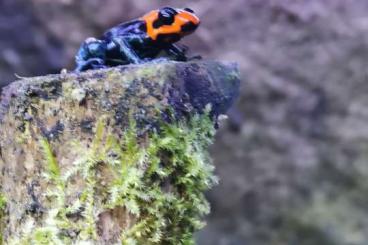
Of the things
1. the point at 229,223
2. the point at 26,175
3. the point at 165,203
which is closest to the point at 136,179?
the point at 165,203

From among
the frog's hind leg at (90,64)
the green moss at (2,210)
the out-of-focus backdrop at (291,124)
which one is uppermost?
the out-of-focus backdrop at (291,124)

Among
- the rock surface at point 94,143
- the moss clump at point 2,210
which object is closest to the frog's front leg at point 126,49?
the rock surface at point 94,143

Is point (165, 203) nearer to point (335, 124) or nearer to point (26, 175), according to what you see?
point (26, 175)

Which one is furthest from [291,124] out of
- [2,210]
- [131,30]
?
[2,210]

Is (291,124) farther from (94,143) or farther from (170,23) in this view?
(94,143)

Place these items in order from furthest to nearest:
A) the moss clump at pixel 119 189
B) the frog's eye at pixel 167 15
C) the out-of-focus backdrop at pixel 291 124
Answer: the out-of-focus backdrop at pixel 291 124
the frog's eye at pixel 167 15
the moss clump at pixel 119 189

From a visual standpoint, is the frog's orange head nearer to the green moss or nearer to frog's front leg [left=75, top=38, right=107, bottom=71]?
frog's front leg [left=75, top=38, right=107, bottom=71]

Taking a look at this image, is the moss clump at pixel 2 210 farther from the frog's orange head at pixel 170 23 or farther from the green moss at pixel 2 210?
the frog's orange head at pixel 170 23
